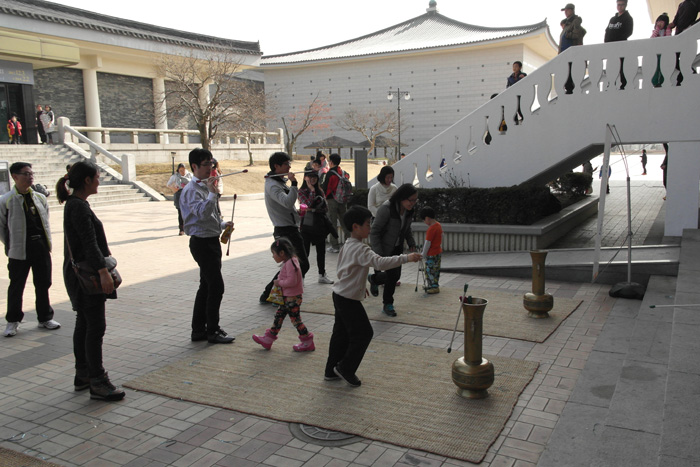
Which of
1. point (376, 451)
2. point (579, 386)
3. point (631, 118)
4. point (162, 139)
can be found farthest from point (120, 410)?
point (162, 139)

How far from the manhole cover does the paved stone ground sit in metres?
0.06

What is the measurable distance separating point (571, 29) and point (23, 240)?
10.7 m

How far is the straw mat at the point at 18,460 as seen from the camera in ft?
12.0

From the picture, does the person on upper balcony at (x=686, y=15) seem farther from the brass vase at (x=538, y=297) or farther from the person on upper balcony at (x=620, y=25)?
the brass vase at (x=538, y=297)

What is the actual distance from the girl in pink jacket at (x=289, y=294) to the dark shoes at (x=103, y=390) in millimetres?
1424

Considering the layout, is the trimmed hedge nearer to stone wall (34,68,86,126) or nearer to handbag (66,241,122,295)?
handbag (66,241,122,295)

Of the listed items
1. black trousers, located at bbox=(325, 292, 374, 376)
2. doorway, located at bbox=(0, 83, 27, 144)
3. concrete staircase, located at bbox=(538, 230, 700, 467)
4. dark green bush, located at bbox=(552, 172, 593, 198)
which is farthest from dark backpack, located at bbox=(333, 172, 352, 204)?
doorway, located at bbox=(0, 83, 27, 144)

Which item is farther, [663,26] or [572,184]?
[572,184]

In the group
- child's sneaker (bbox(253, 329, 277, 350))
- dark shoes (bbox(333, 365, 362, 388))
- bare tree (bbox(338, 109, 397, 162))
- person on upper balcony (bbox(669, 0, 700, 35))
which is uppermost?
bare tree (bbox(338, 109, 397, 162))

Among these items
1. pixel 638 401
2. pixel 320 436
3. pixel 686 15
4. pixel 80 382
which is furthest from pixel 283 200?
pixel 686 15

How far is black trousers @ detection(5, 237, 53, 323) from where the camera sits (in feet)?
20.5

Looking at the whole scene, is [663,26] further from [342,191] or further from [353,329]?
[353,329]

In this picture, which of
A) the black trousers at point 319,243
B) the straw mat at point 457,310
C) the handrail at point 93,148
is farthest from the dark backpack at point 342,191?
the handrail at point 93,148

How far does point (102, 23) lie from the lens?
35.9 meters
